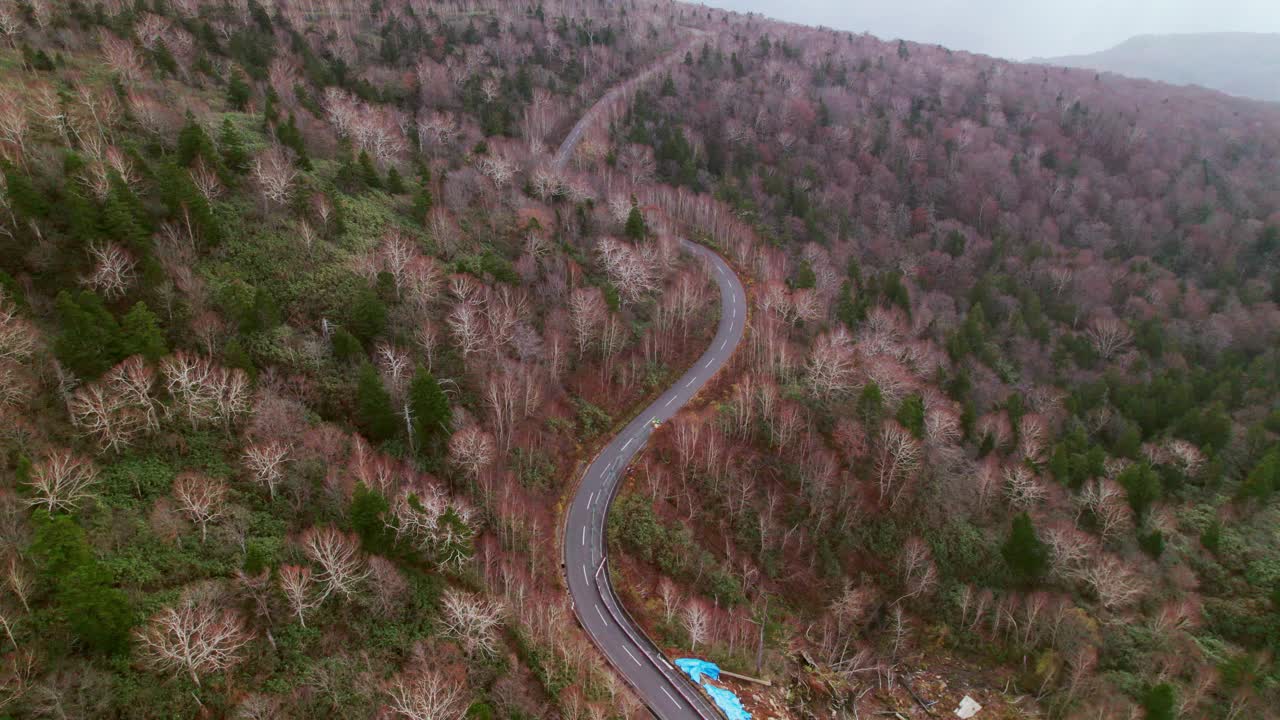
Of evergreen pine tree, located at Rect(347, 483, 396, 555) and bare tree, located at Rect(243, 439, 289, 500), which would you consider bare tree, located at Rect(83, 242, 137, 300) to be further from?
evergreen pine tree, located at Rect(347, 483, 396, 555)

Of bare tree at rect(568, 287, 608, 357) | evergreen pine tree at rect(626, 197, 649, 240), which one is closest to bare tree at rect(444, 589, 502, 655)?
bare tree at rect(568, 287, 608, 357)

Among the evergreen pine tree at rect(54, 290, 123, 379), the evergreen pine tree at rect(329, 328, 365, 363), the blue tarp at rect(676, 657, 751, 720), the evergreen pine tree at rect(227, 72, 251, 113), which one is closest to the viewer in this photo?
the evergreen pine tree at rect(54, 290, 123, 379)

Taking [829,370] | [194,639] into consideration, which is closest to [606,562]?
[194,639]

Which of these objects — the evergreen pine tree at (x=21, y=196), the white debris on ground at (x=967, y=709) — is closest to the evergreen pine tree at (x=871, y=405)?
the white debris on ground at (x=967, y=709)

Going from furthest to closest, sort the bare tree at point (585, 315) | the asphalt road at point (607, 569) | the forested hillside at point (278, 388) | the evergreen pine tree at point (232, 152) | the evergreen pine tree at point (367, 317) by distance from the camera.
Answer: the bare tree at point (585, 315) → the evergreen pine tree at point (232, 152) → the evergreen pine tree at point (367, 317) → the asphalt road at point (607, 569) → the forested hillside at point (278, 388)

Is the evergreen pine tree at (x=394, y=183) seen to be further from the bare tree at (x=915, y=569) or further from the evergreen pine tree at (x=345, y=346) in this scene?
the bare tree at (x=915, y=569)

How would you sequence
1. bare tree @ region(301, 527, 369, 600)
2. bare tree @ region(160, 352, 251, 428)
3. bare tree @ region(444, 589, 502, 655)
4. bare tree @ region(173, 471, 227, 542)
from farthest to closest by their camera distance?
bare tree @ region(160, 352, 251, 428) → bare tree @ region(444, 589, 502, 655) → bare tree @ region(301, 527, 369, 600) → bare tree @ region(173, 471, 227, 542)
